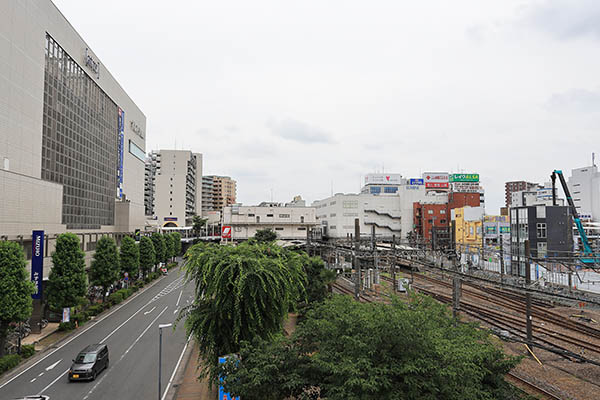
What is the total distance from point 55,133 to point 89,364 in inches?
882

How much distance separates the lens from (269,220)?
8288 centimetres

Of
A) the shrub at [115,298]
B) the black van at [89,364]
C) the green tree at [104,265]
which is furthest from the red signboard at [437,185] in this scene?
the black van at [89,364]

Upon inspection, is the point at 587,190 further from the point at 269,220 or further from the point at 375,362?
the point at 375,362

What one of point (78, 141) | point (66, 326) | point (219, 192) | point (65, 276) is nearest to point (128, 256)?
point (78, 141)

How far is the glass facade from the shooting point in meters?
31.9

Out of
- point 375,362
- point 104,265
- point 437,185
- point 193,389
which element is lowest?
point 193,389

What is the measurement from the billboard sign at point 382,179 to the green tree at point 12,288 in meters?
120

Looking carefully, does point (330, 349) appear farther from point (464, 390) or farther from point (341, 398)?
point (464, 390)

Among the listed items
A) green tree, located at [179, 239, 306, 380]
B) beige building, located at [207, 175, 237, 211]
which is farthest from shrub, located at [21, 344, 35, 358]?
beige building, located at [207, 175, 237, 211]

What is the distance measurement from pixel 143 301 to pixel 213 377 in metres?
30.2

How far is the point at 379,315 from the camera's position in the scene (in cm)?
979

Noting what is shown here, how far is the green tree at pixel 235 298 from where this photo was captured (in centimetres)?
1268

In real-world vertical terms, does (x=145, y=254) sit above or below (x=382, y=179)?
below

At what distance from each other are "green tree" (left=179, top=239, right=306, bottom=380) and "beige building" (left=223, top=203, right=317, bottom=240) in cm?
6677
